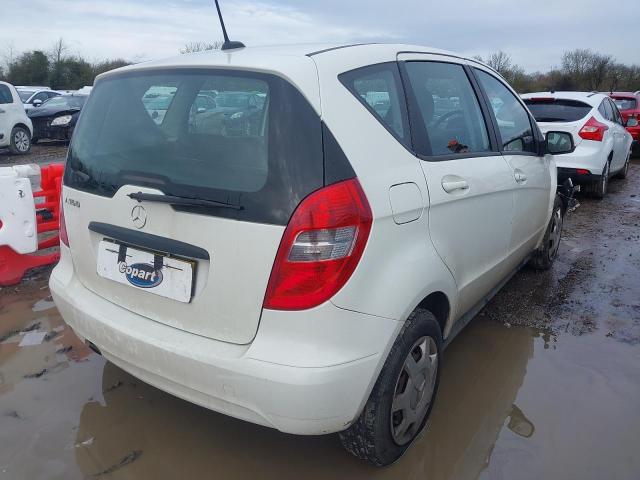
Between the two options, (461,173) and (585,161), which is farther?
(585,161)

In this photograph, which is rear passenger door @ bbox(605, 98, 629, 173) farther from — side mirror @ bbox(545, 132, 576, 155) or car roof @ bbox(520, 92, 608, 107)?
side mirror @ bbox(545, 132, 576, 155)

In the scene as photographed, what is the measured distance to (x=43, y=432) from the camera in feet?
8.36

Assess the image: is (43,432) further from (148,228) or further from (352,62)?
(352,62)

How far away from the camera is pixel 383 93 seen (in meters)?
2.33

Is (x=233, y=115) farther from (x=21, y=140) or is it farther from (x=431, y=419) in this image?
(x=21, y=140)

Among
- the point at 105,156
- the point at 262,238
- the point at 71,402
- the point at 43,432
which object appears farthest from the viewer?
the point at 71,402

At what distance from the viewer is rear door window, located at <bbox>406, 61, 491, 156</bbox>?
8.23 ft

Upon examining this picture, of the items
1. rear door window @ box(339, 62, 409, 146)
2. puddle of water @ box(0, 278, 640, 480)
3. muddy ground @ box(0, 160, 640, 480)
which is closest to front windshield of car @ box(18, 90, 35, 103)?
muddy ground @ box(0, 160, 640, 480)

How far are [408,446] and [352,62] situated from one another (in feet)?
5.57

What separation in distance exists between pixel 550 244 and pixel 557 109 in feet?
12.5


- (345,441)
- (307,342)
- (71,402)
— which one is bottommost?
(71,402)

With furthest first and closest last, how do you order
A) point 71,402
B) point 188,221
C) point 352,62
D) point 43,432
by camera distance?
point 71,402 < point 43,432 < point 352,62 < point 188,221

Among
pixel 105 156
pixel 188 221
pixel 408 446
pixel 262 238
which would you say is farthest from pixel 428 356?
pixel 105 156

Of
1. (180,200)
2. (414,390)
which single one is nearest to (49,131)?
(180,200)
